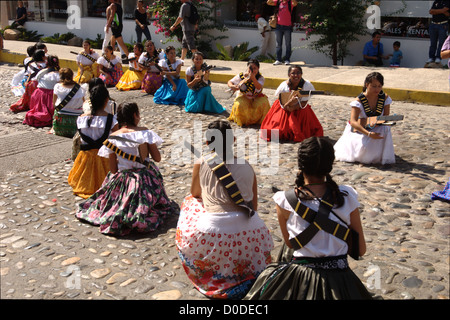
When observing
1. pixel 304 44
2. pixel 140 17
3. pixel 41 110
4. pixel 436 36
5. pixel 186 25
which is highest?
pixel 140 17

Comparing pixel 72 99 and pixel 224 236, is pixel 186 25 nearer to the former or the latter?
pixel 72 99

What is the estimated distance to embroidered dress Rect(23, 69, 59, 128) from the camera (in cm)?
990

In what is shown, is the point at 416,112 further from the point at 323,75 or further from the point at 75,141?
the point at 75,141

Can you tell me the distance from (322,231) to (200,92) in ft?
24.3

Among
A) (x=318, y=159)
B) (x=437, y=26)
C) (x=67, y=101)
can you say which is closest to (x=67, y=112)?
(x=67, y=101)

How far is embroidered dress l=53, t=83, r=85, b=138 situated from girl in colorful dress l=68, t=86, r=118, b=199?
2.38m

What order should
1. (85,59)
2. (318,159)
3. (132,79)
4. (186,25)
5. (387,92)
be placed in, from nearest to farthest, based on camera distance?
(318,159) → (387,92) → (132,79) → (85,59) → (186,25)

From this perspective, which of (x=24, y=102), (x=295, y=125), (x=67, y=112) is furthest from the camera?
(x=24, y=102)

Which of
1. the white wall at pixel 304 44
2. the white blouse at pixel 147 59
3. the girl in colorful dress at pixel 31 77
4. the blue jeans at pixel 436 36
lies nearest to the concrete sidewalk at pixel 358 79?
the blue jeans at pixel 436 36

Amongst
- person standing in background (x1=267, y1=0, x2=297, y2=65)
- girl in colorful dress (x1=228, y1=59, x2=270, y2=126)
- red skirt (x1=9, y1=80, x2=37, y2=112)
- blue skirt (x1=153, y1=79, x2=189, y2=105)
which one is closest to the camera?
girl in colorful dress (x1=228, y1=59, x2=270, y2=126)

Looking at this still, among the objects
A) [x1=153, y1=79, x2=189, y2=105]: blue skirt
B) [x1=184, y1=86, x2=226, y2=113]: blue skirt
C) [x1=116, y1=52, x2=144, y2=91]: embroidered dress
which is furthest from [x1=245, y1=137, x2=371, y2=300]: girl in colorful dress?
[x1=116, y1=52, x2=144, y2=91]: embroidered dress

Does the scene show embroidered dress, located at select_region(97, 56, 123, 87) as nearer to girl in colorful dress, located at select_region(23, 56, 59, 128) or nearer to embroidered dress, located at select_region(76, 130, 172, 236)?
girl in colorful dress, located at select_region(23, 56, 59, 128)

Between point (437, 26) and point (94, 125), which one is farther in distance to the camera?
point (437, 26)

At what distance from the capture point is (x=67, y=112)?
29.2 ft
